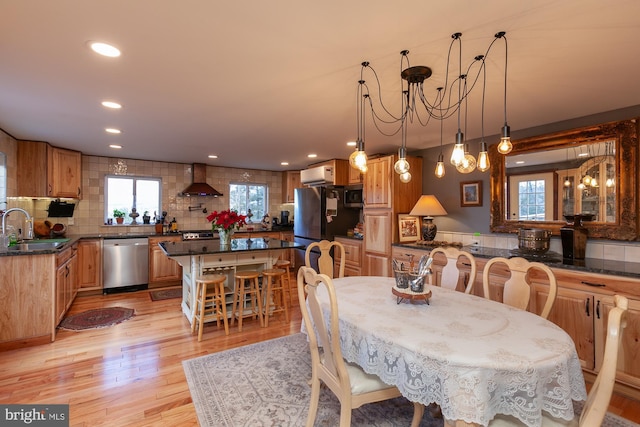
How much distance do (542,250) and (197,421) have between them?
3.25m

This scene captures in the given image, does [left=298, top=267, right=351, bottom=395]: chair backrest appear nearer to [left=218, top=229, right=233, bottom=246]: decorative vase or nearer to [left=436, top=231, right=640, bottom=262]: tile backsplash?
[left=218, top=229, right=233, bottom=246]: decorative vase

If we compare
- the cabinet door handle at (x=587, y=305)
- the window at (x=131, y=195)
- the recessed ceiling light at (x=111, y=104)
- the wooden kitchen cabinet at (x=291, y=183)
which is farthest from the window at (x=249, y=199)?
the cabinet door handle at (x=587, y=305)

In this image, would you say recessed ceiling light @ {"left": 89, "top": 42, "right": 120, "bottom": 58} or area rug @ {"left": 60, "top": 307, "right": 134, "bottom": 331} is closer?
recessed ceiling light @ {"left": 89, "top": 42, "right": 120, "bottom": 58}

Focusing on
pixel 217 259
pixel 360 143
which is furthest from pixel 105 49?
pixel 217 259

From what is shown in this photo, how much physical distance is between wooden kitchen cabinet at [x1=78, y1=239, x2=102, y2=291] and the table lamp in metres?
4.67

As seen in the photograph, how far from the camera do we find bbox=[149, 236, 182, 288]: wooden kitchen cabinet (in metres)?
5.16

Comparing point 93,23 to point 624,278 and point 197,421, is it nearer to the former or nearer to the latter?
point 197,421

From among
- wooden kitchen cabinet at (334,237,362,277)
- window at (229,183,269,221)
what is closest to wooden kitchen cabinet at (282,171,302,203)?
window at (229,183,269,221)

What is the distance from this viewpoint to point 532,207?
3389mm

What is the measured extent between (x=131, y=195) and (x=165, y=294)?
81.0 inches

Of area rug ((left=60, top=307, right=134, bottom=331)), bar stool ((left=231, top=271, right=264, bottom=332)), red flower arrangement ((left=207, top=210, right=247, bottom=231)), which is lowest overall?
area rug ((left=60, top=307, right=134, bottom=331))

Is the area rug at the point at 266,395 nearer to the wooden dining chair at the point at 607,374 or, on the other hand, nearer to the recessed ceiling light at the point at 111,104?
the wooden dining chair at the point at 607,374

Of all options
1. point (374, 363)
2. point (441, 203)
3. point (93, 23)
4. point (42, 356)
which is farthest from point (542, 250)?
point (42, 356)

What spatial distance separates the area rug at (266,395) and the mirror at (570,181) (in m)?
1.73
